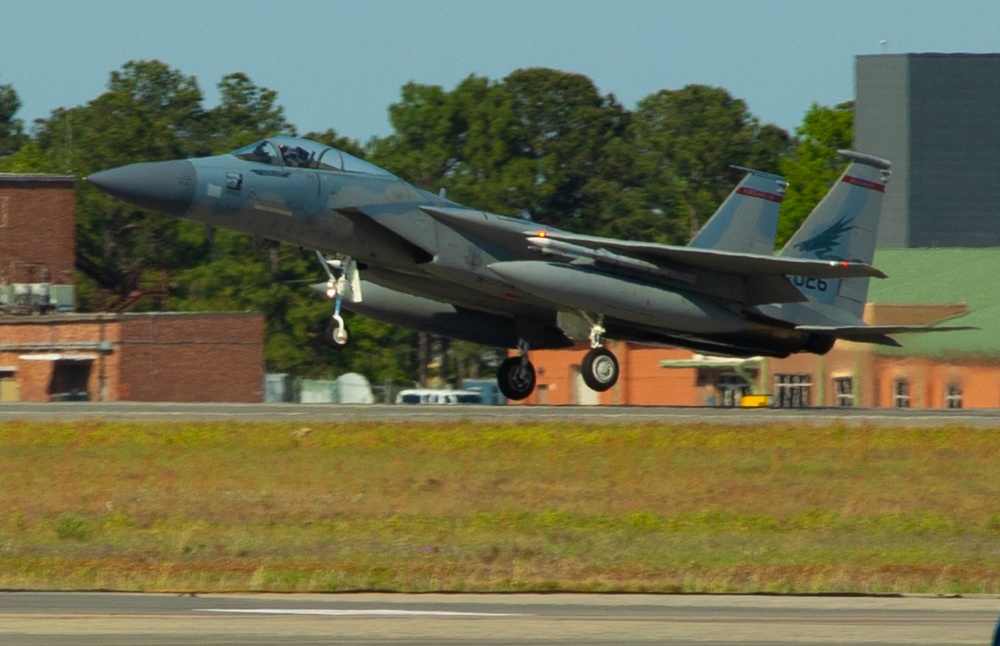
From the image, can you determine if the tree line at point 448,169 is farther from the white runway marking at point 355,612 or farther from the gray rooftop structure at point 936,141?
the white runway marking at point 355,612

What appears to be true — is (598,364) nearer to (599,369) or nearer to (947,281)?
(599,369)

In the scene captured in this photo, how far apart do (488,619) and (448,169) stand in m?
65.3

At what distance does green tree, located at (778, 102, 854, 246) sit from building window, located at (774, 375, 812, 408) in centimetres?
2377

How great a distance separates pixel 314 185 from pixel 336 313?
2081 mm

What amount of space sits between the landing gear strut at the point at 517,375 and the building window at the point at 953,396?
777 cm

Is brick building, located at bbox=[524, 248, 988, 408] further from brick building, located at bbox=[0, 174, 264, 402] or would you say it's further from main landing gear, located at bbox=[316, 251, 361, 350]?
brick building, located at bbox=[0, 174, 264, 402]

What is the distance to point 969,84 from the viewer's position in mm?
50188

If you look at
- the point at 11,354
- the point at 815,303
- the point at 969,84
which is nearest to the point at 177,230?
the point at 11,354

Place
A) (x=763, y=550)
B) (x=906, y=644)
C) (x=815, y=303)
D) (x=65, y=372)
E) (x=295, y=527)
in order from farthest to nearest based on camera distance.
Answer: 1. (x=65, y=372)
2. (x=815, y=303)
3. (x=295, y=527)
4. (x=763, y=550)
5. (x=906, y=644)

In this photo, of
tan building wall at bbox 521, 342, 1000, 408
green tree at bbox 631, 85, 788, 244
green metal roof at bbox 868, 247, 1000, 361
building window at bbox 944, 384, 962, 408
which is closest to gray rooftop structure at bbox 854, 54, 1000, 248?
green metal roof at bbox 868, 247, 1000, 361

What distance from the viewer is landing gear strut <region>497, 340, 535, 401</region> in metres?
24.9

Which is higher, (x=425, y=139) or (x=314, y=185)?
(x=425, y=139)

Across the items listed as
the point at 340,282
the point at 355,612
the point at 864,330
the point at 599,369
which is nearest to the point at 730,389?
the point at 864,330

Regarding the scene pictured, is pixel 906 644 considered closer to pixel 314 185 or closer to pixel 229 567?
pixel 229 567
